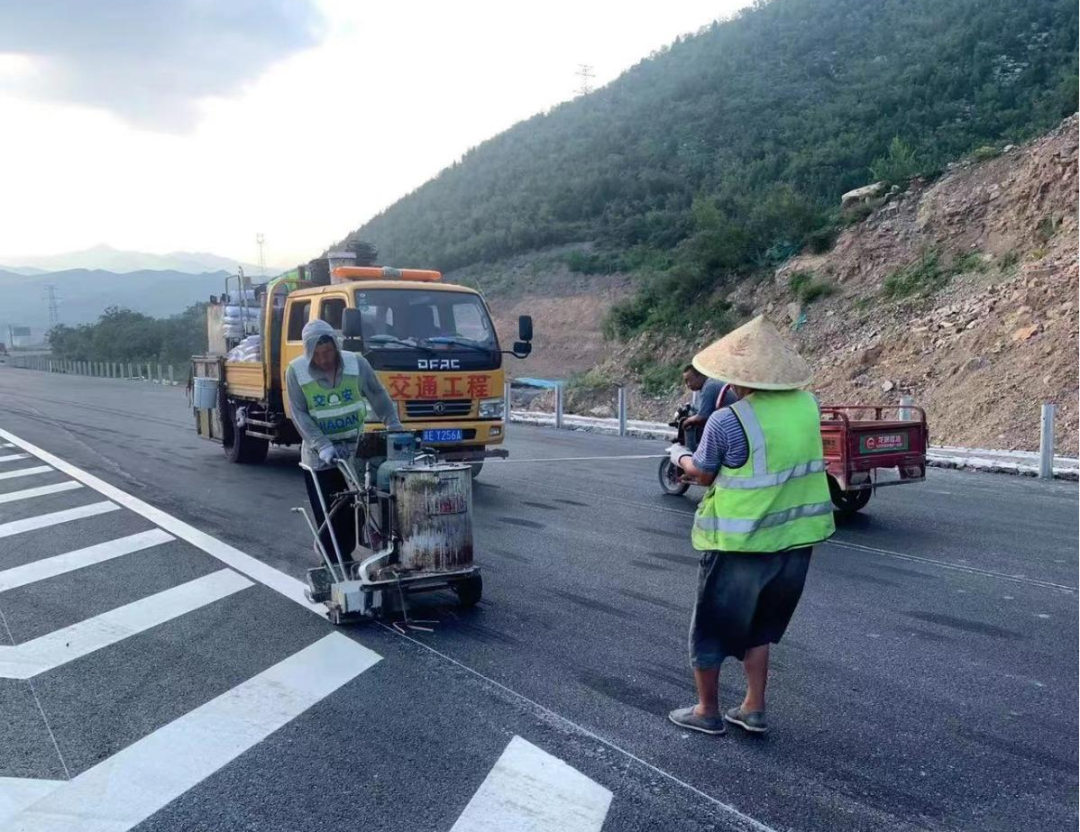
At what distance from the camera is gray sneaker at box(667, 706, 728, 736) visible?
4465 mm

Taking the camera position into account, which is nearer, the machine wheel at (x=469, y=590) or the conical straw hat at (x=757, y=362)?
the conical straw hat at (x=757, y=362)

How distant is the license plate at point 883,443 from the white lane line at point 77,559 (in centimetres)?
644

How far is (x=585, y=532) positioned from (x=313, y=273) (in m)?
5.96

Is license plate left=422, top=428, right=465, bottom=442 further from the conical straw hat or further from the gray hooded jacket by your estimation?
the conical straw hat

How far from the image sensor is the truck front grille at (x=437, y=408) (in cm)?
1084

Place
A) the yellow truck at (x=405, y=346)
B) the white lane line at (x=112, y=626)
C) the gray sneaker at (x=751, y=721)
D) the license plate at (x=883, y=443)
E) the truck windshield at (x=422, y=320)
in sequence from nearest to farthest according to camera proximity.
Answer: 1. the gray sneaker at (x=751, y=721)
2. the white lane line at (x=112, y=626)
3. the license plate at (x=883, y=443)
4. the yellow truck at (x=405, y=346)
5. the truck windshield at (x=422, y=320)

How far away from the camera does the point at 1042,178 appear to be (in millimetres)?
20906

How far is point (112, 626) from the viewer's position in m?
6.22

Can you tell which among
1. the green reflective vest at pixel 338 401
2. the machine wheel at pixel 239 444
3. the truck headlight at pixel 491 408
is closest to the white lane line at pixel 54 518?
the machine wheel at pixel 239 444

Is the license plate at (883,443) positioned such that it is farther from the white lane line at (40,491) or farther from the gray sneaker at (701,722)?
the white lane line at (40,491)

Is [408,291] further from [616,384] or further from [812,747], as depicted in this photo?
[616,384]

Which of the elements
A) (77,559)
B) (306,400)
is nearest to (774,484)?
(306,400)

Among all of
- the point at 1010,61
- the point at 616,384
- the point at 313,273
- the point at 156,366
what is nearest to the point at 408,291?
the point at 313,273

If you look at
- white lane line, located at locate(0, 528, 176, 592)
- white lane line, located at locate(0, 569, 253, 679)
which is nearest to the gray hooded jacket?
white lane line, located at locate(0, 569, 253, 679)
